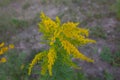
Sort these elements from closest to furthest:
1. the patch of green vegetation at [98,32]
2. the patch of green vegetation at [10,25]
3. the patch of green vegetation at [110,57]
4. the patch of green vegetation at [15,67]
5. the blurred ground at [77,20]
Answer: the patch of green vegetation at [15,67], the patch of green vegetation at [110,57], the blurred ground at [77,20], the patch of green vegetation at [98,32], the patch of green vegetation at [10,25]

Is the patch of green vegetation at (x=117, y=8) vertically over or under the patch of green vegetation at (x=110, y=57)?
over

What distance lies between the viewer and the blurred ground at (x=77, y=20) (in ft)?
16.0

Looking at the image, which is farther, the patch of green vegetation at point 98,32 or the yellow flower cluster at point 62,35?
the patch of green vegetation at point 98,32

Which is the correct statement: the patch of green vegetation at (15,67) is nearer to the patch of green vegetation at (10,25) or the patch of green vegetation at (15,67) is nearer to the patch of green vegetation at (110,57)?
the patch of green vegetation at (10,25)

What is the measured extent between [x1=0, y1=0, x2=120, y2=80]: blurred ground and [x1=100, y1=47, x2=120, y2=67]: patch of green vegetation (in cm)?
7

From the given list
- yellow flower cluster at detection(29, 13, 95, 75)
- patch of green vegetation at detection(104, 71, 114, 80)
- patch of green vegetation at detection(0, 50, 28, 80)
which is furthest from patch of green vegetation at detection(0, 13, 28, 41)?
yellow flower cluster at detection(29, 13, 95, 75)

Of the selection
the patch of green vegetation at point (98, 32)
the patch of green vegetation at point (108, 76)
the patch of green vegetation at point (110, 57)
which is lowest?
the patch of green vegetation at point (108, 76)

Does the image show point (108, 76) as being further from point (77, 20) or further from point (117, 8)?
point (117, 8)

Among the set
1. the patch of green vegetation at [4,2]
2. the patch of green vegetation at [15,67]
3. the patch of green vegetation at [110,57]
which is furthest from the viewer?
the patch of green vegetation at [4,2]

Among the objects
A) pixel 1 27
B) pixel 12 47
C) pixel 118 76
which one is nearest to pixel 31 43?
pixel 12 47

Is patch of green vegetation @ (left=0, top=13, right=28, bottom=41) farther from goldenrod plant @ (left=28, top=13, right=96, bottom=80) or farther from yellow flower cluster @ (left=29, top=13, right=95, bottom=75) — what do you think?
yellow flower cluster @ (left=29, top=13, right=95, bottom=75)

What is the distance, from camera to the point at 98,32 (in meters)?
5.29

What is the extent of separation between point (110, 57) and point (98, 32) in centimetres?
69

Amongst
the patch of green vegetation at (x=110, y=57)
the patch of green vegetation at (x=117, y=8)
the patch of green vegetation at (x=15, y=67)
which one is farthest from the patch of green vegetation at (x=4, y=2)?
the patch of green vegetation at (x=110, y=57)
